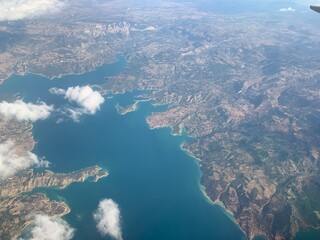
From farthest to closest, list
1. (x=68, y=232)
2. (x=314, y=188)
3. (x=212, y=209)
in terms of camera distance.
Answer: (x=314, y=188)
(x=212, y=209)
(x=68, y=232)

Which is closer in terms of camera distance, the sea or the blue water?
the sea

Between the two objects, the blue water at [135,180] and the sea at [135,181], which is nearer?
the sea at [135,181]

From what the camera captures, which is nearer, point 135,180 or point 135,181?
point 135,181

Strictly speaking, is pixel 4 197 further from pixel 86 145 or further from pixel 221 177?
pixel 221 177

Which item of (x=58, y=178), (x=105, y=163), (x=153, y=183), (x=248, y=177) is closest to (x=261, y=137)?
(x=248, y=177)

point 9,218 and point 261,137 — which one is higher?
point 9,218

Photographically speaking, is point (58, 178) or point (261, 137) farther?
point (261, 137)
